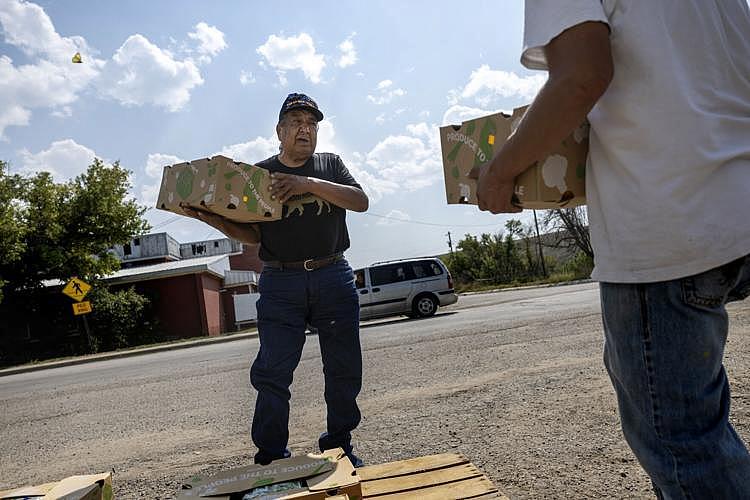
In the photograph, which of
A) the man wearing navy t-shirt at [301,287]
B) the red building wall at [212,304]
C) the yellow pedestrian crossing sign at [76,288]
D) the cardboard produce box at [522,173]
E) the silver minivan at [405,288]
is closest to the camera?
the cardboard produce box at [522,173]

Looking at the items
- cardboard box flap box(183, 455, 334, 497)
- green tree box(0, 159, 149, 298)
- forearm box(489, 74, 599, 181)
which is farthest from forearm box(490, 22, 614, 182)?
green tree box(0, 159, 149, 298)

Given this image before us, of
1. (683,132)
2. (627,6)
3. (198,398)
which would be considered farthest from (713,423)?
(198,398)

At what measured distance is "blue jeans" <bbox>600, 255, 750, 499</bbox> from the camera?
1.10 m

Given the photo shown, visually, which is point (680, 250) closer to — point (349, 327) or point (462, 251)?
point (349, 327)

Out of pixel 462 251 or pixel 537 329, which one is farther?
pixel 462 251

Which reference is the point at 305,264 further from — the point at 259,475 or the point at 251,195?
the point at 259,475

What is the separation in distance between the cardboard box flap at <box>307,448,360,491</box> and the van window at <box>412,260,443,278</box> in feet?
44.7

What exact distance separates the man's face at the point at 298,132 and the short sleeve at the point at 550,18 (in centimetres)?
175

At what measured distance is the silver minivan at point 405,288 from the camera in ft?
50.5

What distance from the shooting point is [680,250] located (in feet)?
3.61

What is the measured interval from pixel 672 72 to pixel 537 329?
296 inches

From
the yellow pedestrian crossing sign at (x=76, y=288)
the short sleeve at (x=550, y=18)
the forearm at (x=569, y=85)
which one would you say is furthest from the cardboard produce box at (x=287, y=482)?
the yellow pedestrian crossing sign at (x=76, y=288)

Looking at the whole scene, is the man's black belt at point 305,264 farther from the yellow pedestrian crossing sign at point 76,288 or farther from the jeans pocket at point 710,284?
the yellow pedestrian crossing sign at point 76,288

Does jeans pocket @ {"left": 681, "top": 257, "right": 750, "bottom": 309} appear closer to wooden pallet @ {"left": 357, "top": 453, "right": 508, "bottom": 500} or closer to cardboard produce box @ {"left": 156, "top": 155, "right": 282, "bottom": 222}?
wooden pallet @ {"left": 357, "top": 453, "right": 508, "bottom": 500}
